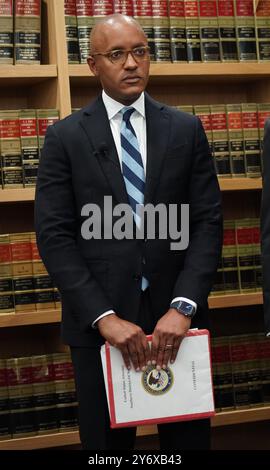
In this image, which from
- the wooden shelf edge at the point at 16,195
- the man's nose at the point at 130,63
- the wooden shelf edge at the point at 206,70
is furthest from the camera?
the wooden shelf edge at the point at 206,70

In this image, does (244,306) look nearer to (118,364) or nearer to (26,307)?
(26,307)

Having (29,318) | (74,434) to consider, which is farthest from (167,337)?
(74,434)

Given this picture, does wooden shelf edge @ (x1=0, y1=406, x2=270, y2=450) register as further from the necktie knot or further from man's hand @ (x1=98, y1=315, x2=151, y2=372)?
the necktie knot

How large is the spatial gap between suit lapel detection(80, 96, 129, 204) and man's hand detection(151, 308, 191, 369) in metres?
0.35

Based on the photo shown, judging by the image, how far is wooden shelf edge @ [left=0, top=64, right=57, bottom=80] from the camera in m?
3.12

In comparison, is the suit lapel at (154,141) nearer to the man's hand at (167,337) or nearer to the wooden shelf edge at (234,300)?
the man's hand at (167,337)

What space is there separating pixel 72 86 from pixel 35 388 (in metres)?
1.20

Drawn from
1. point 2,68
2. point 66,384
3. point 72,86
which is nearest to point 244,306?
point 66,384

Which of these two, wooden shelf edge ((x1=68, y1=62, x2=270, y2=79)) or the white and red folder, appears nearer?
the white and red folder

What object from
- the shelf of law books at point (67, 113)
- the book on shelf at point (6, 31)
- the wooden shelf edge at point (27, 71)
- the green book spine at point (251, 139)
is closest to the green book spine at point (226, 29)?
the shelf of law books at point (67, 113)

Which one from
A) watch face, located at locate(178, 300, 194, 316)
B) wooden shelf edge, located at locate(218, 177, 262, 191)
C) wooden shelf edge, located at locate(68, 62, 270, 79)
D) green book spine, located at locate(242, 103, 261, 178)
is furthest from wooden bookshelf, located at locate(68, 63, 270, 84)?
watch face, located at locate(178, 300, 194, 316)

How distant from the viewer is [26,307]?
10.4 ft

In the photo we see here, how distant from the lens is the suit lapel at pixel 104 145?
234cm

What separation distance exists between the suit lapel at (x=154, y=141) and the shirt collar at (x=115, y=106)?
23 millimetres
